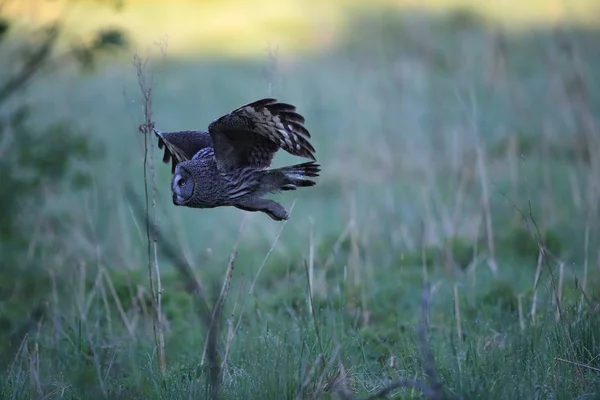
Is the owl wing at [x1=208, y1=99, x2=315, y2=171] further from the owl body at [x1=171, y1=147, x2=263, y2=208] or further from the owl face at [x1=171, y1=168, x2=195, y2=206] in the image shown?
the owl face at [x1=171, y1=168, x2=195, y2=206]

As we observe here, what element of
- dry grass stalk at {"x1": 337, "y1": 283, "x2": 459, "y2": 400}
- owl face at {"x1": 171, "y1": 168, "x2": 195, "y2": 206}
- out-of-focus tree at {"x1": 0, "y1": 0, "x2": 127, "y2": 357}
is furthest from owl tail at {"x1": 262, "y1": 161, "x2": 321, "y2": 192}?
out-of-focus tree at {"x1": 0, "y1": 0, "x2": 127, "y2": 357}

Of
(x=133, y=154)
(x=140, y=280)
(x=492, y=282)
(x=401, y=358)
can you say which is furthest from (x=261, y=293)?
(x=133, y=154)

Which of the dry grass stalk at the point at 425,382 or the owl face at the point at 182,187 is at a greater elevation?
the owl face at the point at 182,187

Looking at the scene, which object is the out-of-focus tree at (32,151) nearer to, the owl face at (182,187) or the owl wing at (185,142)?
the owl wing at (185,142)

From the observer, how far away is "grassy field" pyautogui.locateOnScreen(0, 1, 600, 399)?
5145mm

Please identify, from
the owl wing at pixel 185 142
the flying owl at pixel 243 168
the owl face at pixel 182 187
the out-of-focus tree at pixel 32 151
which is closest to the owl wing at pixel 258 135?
the flying owl at pixel 243 168

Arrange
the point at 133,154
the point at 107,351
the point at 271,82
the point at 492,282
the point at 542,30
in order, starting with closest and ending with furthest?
the point at 271,82 → the point at 107,351 → the point at 492,282 → the point at 133,154 → the point at 542,30

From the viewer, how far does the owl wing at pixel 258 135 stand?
4.36 meters

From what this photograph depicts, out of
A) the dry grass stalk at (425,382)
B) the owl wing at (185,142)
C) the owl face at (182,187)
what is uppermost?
the owl wing at (185,142)

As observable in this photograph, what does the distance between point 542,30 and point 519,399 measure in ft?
48.0

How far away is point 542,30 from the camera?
18.1 metres

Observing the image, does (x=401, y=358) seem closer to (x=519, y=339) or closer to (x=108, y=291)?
(x=519, y=339)

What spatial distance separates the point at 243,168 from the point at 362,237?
163 inches

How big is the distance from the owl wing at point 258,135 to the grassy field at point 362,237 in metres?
0.60
